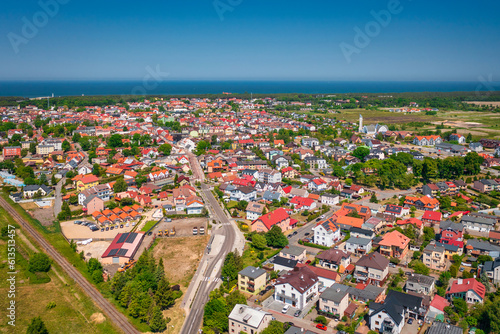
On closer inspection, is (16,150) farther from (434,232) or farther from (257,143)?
(434,232)

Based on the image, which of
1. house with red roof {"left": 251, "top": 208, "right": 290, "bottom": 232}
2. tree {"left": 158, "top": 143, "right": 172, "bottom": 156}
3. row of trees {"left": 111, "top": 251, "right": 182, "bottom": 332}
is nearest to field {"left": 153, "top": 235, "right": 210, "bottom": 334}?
row of trees {"left": 111, "top": 251, "right": 182, "bottom": 332}

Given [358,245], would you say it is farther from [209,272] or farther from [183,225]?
[183,225]

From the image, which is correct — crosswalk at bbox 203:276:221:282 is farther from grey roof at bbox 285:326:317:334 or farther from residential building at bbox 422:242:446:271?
residential building at bbox 422:242:446:271

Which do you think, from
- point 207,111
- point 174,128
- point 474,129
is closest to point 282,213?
point 174,128

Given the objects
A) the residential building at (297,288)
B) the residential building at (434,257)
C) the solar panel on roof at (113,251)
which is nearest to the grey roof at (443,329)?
the residential building at (297,288)

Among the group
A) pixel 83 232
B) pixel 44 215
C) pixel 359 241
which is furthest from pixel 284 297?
pixel 44 215

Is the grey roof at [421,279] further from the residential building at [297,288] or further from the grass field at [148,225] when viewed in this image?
the grass field at [148,225]
